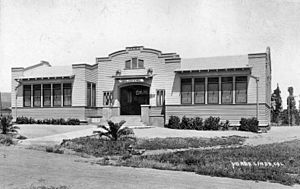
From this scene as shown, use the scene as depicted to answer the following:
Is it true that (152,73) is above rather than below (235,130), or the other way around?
above

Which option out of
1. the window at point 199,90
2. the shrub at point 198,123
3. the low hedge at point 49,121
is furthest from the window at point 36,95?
the shrub at point 198,123

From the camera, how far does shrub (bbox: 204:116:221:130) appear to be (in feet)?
81.3

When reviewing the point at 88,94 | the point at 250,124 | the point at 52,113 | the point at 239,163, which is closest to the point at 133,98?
the point at 88,94

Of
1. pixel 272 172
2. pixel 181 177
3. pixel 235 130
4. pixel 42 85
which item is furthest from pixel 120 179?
pixel 42 85

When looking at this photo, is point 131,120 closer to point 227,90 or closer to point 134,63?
point 134,63

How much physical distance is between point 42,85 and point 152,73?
30.0ft

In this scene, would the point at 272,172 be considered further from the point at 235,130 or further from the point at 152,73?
the point at 152,73

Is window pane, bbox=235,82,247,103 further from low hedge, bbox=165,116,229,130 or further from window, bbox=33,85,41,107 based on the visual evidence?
window, bbox=33,85,41,107

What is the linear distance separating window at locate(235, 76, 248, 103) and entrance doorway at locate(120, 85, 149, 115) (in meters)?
7.35

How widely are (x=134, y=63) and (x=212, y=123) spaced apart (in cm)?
787

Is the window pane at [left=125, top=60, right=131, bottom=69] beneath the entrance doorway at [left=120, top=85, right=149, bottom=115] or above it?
above

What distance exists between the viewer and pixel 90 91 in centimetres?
2875

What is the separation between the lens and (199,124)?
25.1 meters

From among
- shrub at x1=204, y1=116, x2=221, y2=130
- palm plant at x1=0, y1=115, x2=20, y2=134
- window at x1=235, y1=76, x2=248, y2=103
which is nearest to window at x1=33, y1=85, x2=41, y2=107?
palm plant at x1=0, y1=115, x2=20, y2=134
